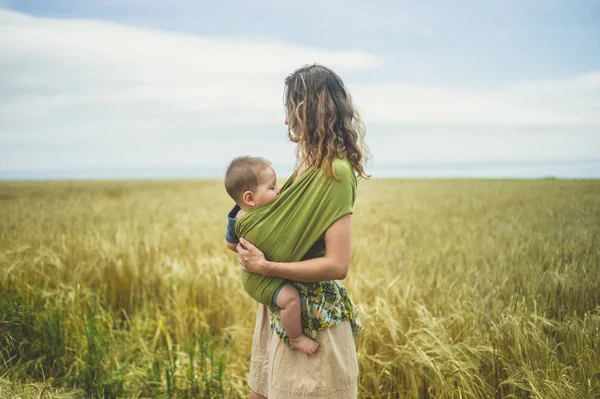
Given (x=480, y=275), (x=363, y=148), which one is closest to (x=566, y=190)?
(x=480, y=275)

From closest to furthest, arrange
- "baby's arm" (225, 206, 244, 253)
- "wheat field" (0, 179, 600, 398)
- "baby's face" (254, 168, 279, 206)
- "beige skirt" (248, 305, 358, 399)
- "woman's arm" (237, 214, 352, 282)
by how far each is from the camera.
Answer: "woman's arm" (237, 214, 352, 282) → "beige skirt" (248, 305, 358, 399) → "baby's face" (254, 168, 279, 206) → "baby's arm" (225, 206, 244, 253) → "wheat field" (0, 179, 600, 398)

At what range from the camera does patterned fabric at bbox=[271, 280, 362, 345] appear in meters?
1.76

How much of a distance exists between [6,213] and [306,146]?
7.44m

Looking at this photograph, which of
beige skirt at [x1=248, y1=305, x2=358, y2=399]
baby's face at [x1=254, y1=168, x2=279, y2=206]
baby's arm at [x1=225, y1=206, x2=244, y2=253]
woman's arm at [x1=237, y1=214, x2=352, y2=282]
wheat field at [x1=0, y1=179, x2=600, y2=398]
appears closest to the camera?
woman's arm at [x1=237, y1=214, x2=352, y2=282]

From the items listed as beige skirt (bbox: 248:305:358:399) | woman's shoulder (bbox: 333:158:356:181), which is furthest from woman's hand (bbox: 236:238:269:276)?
woman's shoulder (bbox: 333:158:356:181)

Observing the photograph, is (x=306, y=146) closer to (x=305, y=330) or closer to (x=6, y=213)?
(x=305, y=330)

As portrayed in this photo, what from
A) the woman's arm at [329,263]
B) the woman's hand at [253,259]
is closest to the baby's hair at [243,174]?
the woman's hand at [253,259]

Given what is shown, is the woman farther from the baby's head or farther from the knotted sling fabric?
the baby's head

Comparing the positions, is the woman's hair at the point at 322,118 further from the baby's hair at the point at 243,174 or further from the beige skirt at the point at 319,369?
the beige skirt at the point at 319,369

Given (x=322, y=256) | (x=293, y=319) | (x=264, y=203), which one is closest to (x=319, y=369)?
(x=293, y=319)

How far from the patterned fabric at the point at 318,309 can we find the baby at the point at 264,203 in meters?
0.04

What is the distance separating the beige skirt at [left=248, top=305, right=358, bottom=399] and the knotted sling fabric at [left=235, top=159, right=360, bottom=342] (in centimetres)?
6

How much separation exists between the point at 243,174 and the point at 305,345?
763 millimetres

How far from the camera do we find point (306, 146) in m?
1.73
